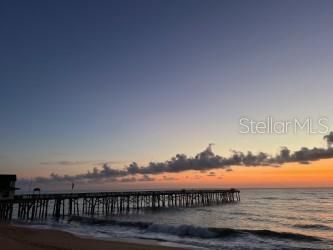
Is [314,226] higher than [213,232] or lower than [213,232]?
lower

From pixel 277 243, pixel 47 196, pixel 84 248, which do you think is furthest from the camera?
pixel 47 196

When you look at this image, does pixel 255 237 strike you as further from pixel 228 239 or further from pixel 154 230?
pixel 154 230

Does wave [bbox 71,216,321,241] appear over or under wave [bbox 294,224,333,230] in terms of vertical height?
over

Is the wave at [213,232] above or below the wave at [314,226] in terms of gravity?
above

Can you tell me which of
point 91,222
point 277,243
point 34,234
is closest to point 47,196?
point 91,222

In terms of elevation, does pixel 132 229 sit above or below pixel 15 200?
below

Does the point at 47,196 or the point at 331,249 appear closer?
the point at 331,249

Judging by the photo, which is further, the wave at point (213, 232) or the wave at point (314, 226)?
the wave at point (314, 226)

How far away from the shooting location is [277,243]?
79.3ft

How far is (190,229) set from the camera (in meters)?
28.9

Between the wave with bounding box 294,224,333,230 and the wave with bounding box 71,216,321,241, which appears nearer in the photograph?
the wave with bounding box 71,216,321,241

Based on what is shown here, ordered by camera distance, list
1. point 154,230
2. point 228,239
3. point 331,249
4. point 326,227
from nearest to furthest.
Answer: point 331,249 < point 228,239 < point 154,230 < point 326,227

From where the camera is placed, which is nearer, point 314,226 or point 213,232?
point 213,232

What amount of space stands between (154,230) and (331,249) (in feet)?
47.6
